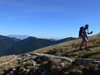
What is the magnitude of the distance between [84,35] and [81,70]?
16.5 ft

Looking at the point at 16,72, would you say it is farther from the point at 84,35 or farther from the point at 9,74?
the point at 84,35

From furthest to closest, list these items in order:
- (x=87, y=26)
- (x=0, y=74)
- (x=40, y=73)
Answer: (x=0, y=74) < (x=87, y=26) < (x=40, y=73)

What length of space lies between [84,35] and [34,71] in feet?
21.9

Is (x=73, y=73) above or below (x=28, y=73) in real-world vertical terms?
above

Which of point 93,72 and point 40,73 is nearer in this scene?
point 93,72

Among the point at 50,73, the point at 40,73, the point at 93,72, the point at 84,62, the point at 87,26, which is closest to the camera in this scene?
the point at 93,72

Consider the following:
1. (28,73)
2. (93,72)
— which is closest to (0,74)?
(28,73)

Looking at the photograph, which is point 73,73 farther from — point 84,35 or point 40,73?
point 84,35

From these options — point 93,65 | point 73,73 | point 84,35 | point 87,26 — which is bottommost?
point 73,73

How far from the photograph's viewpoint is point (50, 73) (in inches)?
309

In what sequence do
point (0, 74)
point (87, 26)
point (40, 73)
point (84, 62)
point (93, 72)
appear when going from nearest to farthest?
1. point (93, 72)
2. point (84, 62)
3. point (40, 73)
4. point (87, 26)
5. point (0, 74)

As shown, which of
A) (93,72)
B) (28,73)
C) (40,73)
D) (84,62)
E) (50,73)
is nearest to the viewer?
(93,72)

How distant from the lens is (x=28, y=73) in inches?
372

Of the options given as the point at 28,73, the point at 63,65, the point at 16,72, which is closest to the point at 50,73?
the point at 63,65
